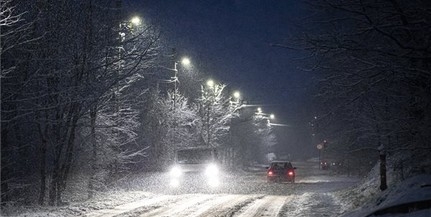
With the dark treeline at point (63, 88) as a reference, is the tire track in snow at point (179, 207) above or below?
below

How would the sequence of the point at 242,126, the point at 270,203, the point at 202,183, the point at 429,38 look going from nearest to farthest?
1. the point at 429,38
2. the point at 270,203
3. the point at 202,183
4. the point at 242,126

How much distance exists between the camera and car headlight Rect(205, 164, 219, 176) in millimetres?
33969

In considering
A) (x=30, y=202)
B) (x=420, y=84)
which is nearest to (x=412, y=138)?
(x=420, y=84)

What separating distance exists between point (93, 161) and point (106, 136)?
246cm

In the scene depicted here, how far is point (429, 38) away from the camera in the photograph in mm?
8766

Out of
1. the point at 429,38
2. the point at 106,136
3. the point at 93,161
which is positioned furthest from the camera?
the point at 106,136

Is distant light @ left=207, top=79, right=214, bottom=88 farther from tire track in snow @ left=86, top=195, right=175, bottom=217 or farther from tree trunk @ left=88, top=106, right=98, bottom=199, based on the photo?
tire track in snow @ left=86, top=195, right=175, bottom=217

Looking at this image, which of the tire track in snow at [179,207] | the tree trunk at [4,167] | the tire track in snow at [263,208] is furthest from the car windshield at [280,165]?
the tree trunk at [4,167]

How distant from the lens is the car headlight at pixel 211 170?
33969 millimetres

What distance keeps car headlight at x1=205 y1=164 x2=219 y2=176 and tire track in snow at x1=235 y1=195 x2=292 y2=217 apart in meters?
12.5

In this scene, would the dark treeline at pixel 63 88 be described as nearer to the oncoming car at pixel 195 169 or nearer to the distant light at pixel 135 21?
the distant light at pixel 135 21

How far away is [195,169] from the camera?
111ft

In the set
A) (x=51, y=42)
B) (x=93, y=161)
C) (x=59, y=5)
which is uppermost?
(x=59, y=5)

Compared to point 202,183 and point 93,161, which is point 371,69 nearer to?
point 93,161
